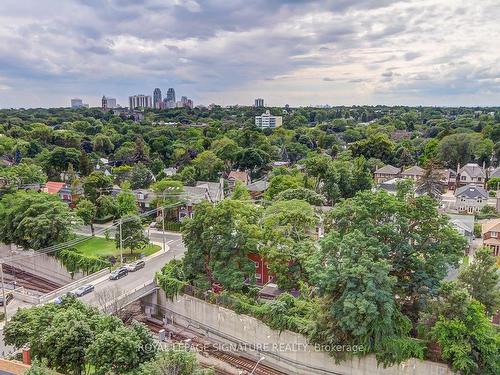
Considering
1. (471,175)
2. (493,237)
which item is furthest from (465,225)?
(471,175)

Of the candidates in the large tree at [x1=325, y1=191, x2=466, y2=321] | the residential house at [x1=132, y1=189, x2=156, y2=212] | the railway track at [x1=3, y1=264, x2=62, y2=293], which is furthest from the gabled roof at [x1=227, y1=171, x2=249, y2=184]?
the large tree at [x1=325, y1=191, x2=466, y2=321]

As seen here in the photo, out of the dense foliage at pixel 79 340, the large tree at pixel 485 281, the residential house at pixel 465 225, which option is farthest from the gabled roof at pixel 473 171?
the dense foliage at pixel 79 340

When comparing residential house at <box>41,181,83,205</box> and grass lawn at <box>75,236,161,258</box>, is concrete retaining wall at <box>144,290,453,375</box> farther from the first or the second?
residential house at <box>41,181,83,205</box>

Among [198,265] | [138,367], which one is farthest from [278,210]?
[138,367]

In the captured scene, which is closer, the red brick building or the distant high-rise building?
the red brick building

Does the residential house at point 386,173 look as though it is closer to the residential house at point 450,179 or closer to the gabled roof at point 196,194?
the residential house at point 450,179

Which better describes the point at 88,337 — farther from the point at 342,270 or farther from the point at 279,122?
the point at 279,122

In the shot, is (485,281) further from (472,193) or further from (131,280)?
(472,193)
